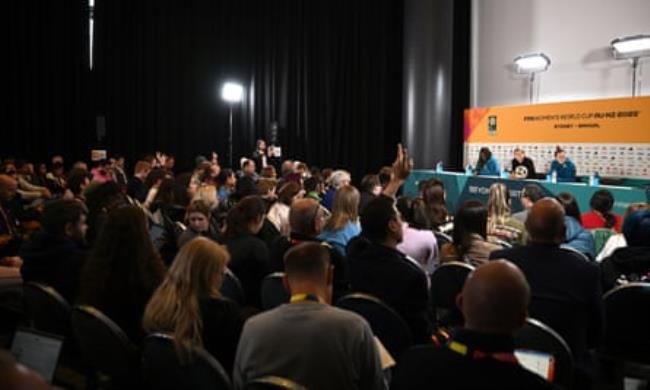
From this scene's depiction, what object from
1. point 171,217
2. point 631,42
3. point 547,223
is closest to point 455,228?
point 547,223

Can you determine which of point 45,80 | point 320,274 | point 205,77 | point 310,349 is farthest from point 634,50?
point 45,80

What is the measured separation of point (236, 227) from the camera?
12.8 ft

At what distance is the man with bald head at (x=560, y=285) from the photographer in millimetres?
2770

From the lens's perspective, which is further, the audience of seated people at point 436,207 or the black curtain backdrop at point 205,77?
the black curtain backdrop at point 205,77

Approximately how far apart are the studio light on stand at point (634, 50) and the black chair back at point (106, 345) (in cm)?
972

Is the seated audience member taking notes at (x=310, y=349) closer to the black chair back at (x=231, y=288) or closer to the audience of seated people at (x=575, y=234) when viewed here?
the black chair back at (x=231, y=288)

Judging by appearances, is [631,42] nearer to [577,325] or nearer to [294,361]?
[577,325]

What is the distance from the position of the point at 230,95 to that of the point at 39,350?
10.9m

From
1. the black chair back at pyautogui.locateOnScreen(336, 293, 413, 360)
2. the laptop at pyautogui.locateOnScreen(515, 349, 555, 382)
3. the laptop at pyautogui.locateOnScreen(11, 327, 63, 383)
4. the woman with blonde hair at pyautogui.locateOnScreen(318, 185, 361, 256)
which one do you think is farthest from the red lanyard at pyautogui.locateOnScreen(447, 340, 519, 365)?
the woman with blonde hair at pyautogui.locateOnScreen(318, 185, 361, 256)

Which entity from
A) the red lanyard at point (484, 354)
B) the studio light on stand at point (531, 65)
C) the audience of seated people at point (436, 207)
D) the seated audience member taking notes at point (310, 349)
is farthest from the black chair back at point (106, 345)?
the studio light on stand at point (531, 65)

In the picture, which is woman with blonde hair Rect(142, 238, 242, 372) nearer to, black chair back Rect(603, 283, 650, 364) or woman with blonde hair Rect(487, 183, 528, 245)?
black chair back Rect(603, 283, 650, 364)

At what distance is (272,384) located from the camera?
1.88 metres

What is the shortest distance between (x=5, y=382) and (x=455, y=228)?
10.3 ft

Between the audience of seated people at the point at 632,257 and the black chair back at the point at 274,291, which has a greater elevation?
the audience of seated people at the point at 632,257
